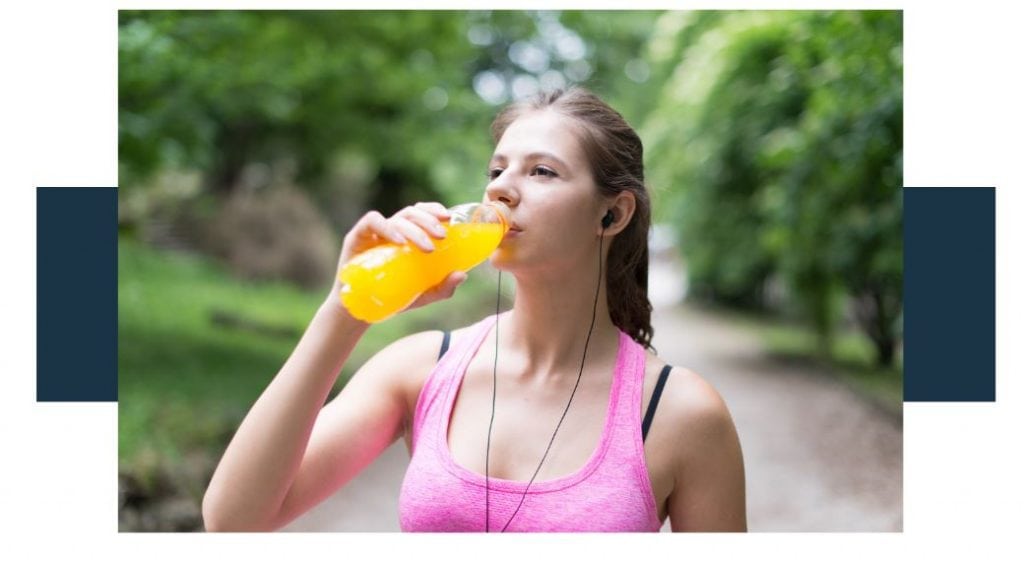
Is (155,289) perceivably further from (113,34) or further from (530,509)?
(530,509)

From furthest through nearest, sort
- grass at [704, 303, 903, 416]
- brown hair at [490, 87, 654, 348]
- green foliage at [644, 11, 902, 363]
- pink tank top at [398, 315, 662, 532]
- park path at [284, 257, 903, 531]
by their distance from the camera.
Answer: grass at [704, 303, 903, 416], park path at [284, 257, 903, 531], green foliage at [644, 11, 902, 363], brown hair at [490, 87, 654, 348], pink tank top at [398, 315, 662, 532]

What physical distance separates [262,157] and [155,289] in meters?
2.52

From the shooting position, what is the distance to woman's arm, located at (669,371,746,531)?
1391mm

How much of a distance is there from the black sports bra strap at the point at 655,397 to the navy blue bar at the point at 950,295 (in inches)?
66.2

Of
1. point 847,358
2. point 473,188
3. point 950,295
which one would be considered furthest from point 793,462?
point 847,358

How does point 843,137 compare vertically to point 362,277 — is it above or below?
above

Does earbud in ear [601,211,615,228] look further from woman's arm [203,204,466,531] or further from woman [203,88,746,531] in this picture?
woman's arm [203,204,466,531]

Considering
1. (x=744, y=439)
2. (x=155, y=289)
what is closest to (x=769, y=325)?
(x=744, y=439)

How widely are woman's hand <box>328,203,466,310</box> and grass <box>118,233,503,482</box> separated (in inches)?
150

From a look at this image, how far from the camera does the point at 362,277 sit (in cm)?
123

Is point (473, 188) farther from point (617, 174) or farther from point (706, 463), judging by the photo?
point (706, 463)

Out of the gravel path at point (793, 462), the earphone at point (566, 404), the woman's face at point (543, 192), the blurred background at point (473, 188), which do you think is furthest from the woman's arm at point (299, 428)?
the gravel path at point (793, 462)

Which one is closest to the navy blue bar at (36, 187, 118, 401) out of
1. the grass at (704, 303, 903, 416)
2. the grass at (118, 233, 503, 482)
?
the grass at (118, 233, 503, 482)

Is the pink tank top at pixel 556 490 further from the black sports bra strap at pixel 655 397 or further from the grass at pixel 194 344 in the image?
the grass at pixel 194 344
